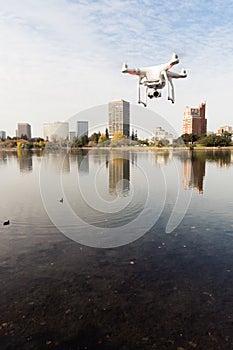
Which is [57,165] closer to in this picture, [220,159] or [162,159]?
[162,159]

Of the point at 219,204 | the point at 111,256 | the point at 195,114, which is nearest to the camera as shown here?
the point at 111,256

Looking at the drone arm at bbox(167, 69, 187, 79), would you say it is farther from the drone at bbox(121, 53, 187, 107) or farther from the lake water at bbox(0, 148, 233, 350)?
the lake water at bbox(0, 148, 233, 350)

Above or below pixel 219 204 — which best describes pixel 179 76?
above

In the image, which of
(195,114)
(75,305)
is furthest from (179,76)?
(195,114)

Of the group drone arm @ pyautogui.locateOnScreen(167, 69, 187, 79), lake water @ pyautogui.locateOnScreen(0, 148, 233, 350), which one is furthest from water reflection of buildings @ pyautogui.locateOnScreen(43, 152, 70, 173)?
drone arm @ pyautogui.locateOnScreen(167, 69, 187, 79)

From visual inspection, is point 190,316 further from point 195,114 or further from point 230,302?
point 195,114

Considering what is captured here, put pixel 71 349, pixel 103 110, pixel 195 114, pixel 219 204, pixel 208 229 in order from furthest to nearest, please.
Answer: pixel 195 114 → pixel 219 204 → pixel 208 229 → pixel 103 110 → pixel 71 349
